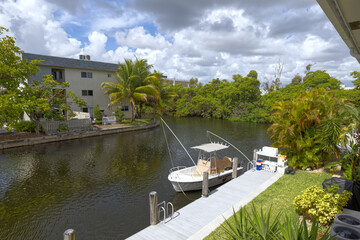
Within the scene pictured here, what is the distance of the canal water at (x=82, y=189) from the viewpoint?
8.90 meters

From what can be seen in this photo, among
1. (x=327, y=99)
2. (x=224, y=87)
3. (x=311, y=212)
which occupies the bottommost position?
(x=311, y=212)

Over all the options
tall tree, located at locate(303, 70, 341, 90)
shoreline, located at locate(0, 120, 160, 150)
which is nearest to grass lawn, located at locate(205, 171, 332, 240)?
shoreline, located at locate(0, 120, 160, 150)

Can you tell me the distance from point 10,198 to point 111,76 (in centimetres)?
3050

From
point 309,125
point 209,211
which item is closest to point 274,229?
point 209,211

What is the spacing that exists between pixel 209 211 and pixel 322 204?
→ 14.0 feet

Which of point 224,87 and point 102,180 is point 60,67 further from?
point 224,87

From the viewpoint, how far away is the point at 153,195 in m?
8.09

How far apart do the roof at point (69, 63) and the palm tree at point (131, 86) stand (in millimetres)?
2615

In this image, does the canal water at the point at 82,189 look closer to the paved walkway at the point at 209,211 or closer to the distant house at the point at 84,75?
the paved walkway at the point at 209,211

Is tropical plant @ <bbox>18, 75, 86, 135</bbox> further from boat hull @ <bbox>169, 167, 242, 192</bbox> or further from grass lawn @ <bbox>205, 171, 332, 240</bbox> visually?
grass lawn @ <bbox>205, 171, 332, 240</bbox>

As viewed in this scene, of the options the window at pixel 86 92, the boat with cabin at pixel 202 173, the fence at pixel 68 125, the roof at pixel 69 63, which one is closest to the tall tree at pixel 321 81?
the boat with cabin at pixel 202 173

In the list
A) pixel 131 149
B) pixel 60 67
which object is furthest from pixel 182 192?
pixel 60 67

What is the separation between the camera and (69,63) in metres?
32.9

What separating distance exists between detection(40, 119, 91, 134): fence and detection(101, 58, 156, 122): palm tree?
7.42m
